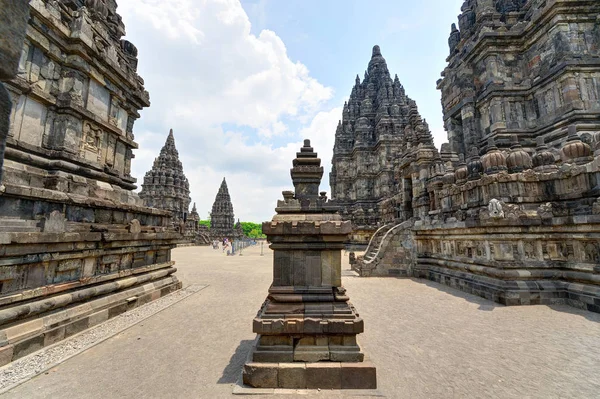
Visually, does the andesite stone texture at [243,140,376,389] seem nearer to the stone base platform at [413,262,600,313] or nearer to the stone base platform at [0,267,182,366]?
the stone base platform at [0,267,182,366]

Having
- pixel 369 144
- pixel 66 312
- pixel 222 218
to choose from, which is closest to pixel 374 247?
pixel 66 312

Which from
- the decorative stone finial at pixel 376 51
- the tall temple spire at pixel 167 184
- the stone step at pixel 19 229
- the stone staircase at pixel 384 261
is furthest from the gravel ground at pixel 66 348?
the decorative stone finial at pixel 376 51

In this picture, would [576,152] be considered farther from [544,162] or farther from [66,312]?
[66,312]

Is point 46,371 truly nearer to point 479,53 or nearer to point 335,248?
point 335,248

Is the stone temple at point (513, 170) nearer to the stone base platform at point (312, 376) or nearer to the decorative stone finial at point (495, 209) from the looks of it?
the decorative stone finial at point (495, 209)

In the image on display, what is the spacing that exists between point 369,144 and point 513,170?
25.7 m

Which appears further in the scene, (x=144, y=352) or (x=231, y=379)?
(x=144, y=352)

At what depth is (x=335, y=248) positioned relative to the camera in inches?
153

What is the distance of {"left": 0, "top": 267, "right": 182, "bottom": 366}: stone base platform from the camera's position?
4.09 m

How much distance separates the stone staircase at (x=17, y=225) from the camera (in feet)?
14.5

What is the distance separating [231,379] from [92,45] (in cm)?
843

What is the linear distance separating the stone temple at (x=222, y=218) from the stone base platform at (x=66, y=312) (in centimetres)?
4435

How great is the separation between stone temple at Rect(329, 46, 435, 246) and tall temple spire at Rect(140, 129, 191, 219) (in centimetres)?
2270

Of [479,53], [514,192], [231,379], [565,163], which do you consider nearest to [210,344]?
[231,379]
